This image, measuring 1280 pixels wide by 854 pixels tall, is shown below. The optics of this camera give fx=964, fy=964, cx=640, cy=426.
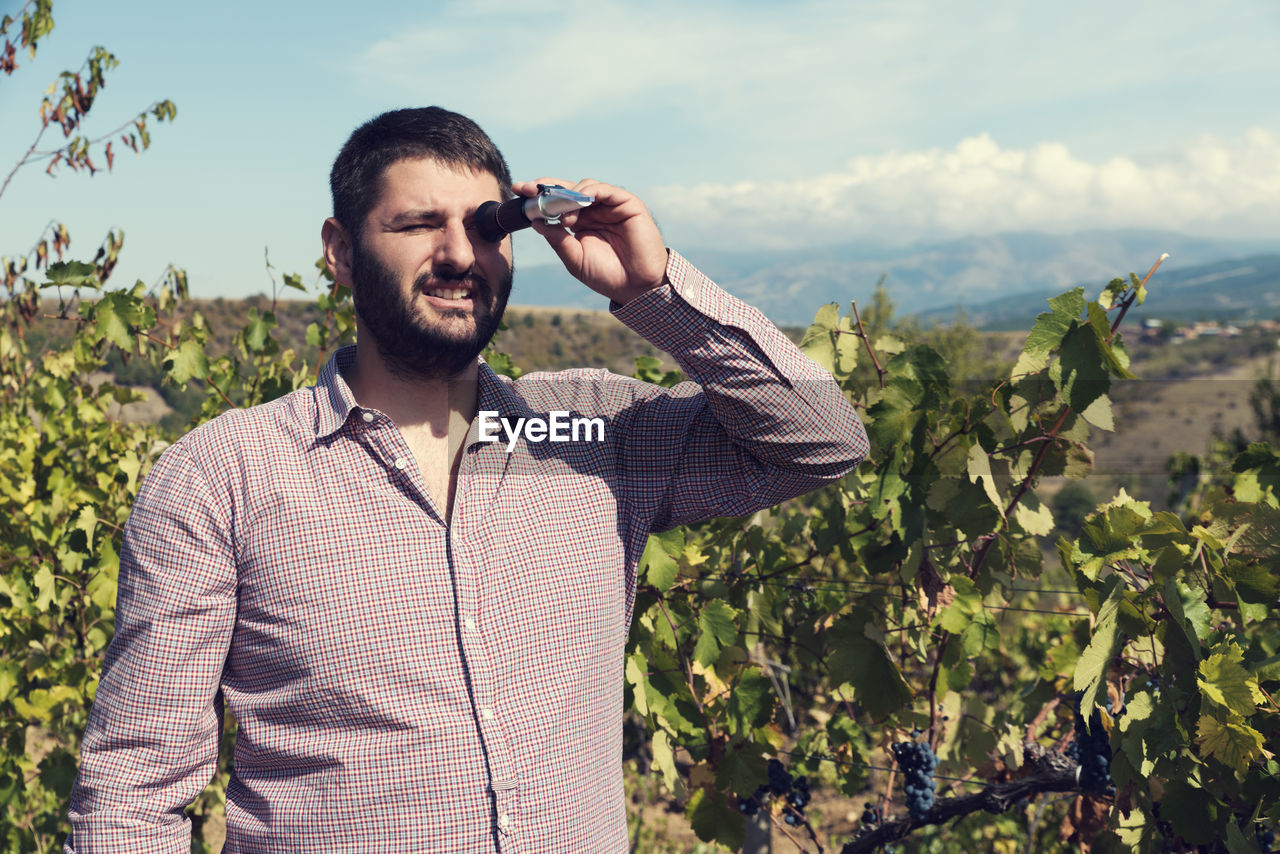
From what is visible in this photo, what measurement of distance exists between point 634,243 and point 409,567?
613mm

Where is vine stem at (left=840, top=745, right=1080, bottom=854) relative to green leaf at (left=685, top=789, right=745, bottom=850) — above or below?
above

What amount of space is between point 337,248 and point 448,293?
28 centimetres

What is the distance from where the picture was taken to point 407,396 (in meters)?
1.68

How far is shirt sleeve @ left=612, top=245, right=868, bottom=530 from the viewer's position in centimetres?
156

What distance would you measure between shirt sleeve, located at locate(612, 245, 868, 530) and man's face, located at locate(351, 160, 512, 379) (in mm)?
236

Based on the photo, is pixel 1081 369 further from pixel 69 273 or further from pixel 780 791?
pixel 69 273

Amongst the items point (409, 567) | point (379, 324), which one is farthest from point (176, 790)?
point (379, 324)

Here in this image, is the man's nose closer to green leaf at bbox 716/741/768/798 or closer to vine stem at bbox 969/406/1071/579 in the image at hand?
vine stem at bbox 969/406/1071/579

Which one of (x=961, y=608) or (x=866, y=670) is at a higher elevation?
(x=961, y=608)

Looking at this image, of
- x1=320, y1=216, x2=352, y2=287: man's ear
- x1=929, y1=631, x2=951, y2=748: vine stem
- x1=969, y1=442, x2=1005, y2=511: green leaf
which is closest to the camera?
x1=320, y1=216, x2=352, y2=287: man's ear

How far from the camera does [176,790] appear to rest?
148 cm

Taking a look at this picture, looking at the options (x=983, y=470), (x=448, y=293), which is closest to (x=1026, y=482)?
(x=983, y=470)

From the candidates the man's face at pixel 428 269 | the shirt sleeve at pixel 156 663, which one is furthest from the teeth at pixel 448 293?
the shirt sleeve at pixel 156 663

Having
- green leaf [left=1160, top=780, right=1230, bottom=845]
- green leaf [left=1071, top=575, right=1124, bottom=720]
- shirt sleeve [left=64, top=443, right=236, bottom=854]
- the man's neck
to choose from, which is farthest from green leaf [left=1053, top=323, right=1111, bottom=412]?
shirt sleeve [left=64, top=443, right=236, bottom=854]
